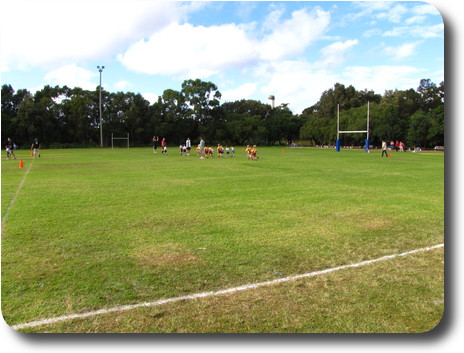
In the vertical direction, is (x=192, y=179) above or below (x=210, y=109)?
below

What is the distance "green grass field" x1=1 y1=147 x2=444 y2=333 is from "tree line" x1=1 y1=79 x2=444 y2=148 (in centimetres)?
4732

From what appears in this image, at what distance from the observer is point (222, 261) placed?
445 centimetres

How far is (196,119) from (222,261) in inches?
2608

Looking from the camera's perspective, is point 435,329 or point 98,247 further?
point 98,247

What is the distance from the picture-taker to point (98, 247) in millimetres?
5055

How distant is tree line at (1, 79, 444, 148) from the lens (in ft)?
177

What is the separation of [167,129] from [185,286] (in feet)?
205

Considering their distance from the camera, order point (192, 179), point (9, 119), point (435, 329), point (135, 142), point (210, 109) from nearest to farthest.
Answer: point (435, 329), point (192, 179), point (9, 119), point (135, 142), point (210, 109)

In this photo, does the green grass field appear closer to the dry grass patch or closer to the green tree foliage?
the dry grass patch

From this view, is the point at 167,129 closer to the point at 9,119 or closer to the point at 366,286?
the point at 9,119

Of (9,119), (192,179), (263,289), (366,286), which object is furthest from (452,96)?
(9,119)

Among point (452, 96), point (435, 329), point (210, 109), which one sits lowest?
point (435, 329)

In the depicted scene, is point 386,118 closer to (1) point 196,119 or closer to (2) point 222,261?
(1) point 196,119

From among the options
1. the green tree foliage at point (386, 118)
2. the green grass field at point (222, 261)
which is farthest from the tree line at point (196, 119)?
the green grass field at point (222, 261)
